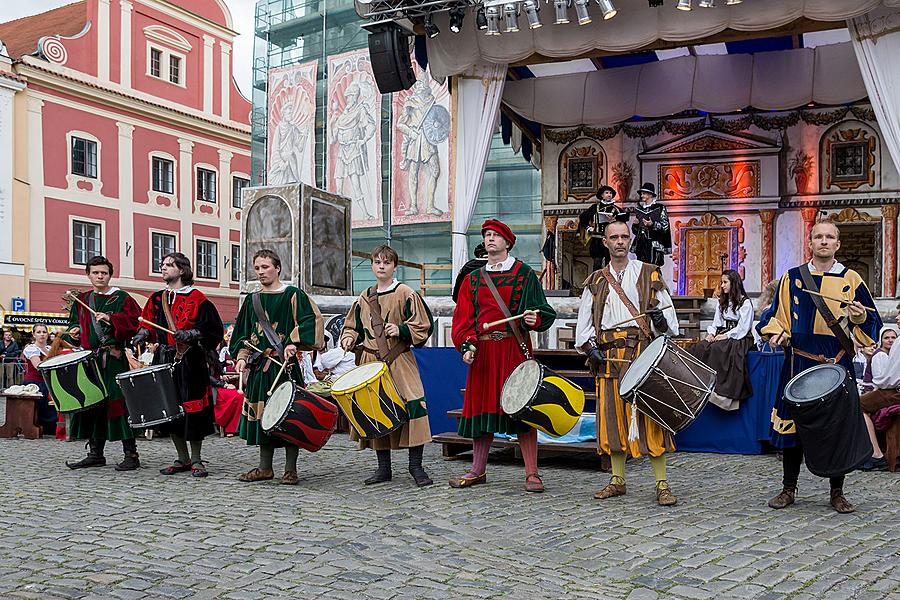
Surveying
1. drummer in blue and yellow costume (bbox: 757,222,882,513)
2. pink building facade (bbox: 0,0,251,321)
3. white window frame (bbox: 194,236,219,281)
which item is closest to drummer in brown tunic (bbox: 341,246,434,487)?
drummer in blue and yellow costume (bbox: 757,222,882,513)

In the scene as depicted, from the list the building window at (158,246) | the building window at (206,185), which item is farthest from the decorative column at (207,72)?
the building window at (158,246)

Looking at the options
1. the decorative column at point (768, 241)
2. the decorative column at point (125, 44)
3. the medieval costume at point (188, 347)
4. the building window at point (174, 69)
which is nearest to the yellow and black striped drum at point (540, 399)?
the medieval costume at point (188, 347)

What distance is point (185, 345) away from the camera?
6730 mm

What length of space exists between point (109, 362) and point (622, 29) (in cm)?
742

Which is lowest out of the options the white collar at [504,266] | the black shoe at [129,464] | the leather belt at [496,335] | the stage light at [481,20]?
the black shoe at [129,464]

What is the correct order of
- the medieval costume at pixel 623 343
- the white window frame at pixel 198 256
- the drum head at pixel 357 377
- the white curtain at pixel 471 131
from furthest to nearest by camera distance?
1. the white window frame at pixel 198 256
2. the white curtain at pixel 471 131
3. the drum head at pixel 357 377
4. the medieval costume at pixel 623 343

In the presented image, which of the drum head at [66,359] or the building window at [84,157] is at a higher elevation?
the building window at [84,157]

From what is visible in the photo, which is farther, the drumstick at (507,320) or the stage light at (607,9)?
the stage light at (607,9)

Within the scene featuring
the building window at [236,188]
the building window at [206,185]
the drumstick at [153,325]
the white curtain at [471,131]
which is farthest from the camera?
the building window at [236,188]

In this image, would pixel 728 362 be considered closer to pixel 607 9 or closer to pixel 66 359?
pixel 607 9

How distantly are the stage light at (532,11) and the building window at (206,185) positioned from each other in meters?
Answer: 18.1

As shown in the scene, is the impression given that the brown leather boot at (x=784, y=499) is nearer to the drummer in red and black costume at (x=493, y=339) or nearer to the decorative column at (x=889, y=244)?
the drummer in red and black costume at (x=493, y=339)

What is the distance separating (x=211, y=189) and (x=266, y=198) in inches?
560

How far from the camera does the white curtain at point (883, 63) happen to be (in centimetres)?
1019
